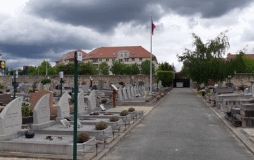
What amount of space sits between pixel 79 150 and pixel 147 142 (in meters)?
3.23

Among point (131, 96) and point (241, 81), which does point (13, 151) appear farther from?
point (241, 81)

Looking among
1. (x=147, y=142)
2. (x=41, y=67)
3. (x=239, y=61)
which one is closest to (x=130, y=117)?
(x=147, y=142)

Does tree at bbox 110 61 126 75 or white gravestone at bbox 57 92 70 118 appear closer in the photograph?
white gravestone at bbox 57 92 70 118

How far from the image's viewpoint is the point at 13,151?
10.0 metres

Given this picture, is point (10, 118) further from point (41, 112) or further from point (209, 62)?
point (209, 62)

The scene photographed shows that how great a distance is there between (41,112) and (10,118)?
2.13 meters

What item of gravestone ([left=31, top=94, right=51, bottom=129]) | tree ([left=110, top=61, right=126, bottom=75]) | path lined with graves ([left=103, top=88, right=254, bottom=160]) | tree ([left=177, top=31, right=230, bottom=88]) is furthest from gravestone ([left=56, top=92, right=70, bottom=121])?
tree ([left=110, top=61, right=126, bottom=75])

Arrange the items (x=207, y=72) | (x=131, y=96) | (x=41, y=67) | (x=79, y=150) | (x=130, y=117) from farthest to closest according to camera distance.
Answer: (x=41, y=67)
(x=207, y=72)
(x=131, y=96)
(x=130, y=117)
(x=79, y=150)

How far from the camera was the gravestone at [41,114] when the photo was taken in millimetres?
12617

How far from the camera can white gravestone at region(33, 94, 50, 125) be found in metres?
12.7

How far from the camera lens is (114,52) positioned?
122750 millimetres

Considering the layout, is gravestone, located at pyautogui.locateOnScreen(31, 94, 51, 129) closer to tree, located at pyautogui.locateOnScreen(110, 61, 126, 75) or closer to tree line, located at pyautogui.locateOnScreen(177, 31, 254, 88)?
tree line, located at pyautogui.locateOnScreen(177, 31, 254, 88)

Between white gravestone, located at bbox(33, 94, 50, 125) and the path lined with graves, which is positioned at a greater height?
white gravestone, located at bbox(33, 94, 50, 125)

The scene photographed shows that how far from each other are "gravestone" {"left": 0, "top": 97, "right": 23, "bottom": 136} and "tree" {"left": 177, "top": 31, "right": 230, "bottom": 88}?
36.9m
